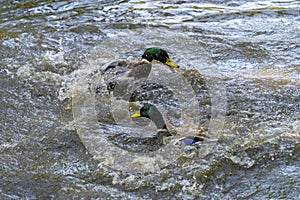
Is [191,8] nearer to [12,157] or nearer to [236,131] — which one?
[236,131]

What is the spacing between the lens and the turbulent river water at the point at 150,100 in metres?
3.83

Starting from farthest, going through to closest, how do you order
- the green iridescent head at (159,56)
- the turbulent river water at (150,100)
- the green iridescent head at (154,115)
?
the green iridescent head at (159,56) → the green iridescent head at (154,115) → the turbulent river water at (150,100)

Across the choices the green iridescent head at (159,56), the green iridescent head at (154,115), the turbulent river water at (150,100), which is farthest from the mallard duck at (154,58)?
the green iridescent head at (154,115)

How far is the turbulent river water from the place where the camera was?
3.83 metres

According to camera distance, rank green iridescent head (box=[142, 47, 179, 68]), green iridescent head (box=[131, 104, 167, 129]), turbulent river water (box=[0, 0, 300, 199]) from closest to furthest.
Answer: turbulent river water (box=[0, 0, 300, 199]) → green iridescent head (box=[131, 104, 167, 129]) → green iridescent head (box=[142, 47, 179, 68])

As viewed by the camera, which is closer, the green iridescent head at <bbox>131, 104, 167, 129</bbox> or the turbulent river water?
the turbulent river water

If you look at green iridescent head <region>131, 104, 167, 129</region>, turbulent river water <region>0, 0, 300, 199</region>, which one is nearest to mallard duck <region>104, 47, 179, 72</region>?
turbulent river water <region>0, 0, 300, 199</region>

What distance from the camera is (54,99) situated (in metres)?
5.18

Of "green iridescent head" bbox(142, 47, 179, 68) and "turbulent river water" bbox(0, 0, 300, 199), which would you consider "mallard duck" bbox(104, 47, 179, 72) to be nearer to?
"green iridescent head" bbox(142, 47, 179, 68)

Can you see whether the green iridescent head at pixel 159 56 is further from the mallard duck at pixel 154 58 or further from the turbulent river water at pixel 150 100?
the turbulent river water at pixel 150 100

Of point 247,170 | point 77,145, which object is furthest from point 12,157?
point 247,170

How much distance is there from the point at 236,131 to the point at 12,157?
1.91 meters

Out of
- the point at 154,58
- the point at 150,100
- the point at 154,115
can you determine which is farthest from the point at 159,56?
the point at 154,115

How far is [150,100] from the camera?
5.15 meters
